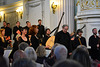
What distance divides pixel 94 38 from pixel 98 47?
0.68 m

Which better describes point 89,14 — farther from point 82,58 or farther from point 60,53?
point 82,58

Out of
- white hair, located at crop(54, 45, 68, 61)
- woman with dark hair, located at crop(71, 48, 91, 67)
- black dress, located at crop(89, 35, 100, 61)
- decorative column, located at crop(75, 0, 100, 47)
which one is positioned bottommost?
black dress, located at crop(89, 35, 100, 61)

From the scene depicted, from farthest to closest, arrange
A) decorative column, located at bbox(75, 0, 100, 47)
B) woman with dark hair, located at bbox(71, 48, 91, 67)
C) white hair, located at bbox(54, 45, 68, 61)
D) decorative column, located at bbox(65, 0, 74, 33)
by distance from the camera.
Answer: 1. decorative column, located at bbox(65, 0, 74, 33)
2. decorative column, located at bbox(75, 0, 100, 47)
3. white hair, located at bbox(54, 45, 68, 61)
4. woman with dark hair, located at bbox(71, 48, 91, 67)

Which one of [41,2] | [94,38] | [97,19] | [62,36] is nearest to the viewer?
[62,36]

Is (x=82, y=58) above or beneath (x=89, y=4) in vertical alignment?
beneath

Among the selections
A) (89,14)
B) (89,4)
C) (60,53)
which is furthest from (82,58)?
(89,4)

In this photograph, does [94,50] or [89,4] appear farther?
[89,4]

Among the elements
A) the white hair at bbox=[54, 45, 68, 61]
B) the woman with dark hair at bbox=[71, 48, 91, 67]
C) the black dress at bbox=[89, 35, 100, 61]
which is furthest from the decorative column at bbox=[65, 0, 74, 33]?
the woman with dark hair at bbox=[71, 48, 91, 67]

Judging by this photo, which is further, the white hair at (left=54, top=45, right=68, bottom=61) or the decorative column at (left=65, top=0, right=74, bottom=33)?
the decorative column at (left=65, top=0, right=74, bottom=33)

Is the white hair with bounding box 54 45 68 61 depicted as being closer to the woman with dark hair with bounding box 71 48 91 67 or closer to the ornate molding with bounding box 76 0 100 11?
the woman with dark hair with bounding box 71 48 91 67

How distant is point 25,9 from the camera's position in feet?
46.5

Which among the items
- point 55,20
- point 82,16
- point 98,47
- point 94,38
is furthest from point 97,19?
point 55,20

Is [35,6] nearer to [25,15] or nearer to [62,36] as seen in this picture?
[25,15]

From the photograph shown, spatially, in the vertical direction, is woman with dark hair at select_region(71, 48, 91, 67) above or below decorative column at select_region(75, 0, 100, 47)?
below
